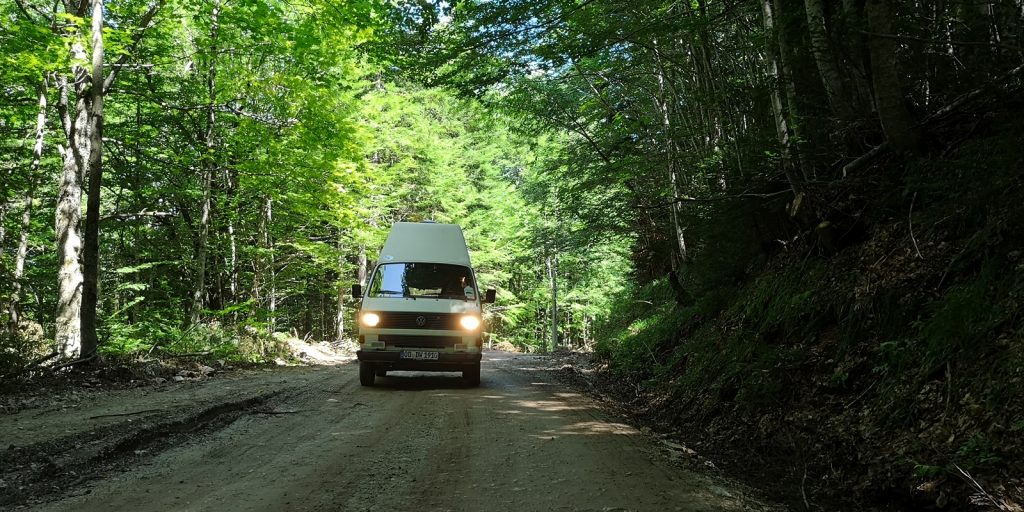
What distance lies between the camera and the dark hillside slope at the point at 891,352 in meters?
3.29

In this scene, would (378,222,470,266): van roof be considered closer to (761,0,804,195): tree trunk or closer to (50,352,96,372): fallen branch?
(50,352,96,372): fallen branch

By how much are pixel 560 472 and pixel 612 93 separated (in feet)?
40.4

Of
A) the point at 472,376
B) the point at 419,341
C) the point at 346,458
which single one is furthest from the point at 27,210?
the point at 346,458

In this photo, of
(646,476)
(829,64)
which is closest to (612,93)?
(829,64)

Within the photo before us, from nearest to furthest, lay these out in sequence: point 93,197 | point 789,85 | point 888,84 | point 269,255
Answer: point 888,84 → point 789,85 → point 93,197 → point 269,255

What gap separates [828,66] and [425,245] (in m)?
7.18

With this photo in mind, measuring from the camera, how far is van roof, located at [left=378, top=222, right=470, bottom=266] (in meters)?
10.5

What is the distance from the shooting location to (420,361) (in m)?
9.22

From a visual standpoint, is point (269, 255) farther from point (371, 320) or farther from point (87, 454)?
point (87, 454)

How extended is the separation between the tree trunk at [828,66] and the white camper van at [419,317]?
19.7 feet

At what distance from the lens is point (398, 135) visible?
859 inches

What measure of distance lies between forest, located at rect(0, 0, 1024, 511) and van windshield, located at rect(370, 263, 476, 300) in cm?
307

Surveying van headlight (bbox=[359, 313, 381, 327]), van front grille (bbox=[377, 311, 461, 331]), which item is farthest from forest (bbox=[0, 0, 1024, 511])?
van headlight (bbox=[359, 313, 381, 327])

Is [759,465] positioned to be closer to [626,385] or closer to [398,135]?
[626,385]
